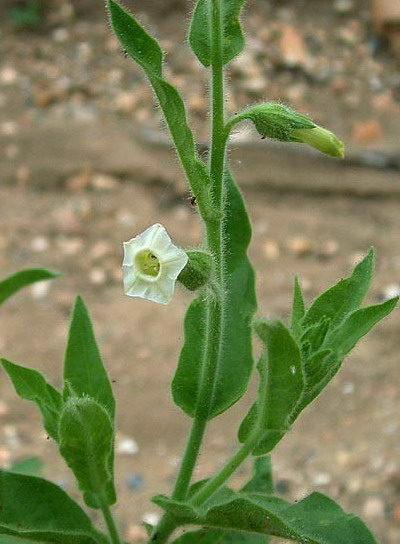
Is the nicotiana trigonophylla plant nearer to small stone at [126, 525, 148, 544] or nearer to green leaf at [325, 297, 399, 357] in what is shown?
green leaf at [325, 297, 399, 357]

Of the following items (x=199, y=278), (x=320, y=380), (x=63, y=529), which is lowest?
(x=63, y=529)

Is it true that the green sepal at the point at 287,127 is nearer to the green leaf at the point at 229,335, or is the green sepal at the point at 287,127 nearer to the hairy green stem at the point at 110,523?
the green leaf at the point at 229,335

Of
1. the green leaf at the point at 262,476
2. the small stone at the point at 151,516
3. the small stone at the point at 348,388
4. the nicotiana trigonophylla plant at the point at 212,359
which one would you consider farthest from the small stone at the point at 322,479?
the nicotiana trigonophylla plant at the point at 212,359

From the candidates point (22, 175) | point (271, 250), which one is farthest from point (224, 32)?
point (22, 175)

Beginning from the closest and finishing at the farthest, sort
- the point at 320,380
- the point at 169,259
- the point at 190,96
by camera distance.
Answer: the point at 169,259
the point at 320,380
the point at 190,96

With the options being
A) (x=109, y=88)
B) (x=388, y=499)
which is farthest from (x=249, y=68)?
(x=388, y=499)

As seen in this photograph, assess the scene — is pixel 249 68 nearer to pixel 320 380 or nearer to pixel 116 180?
pixel 116 180
